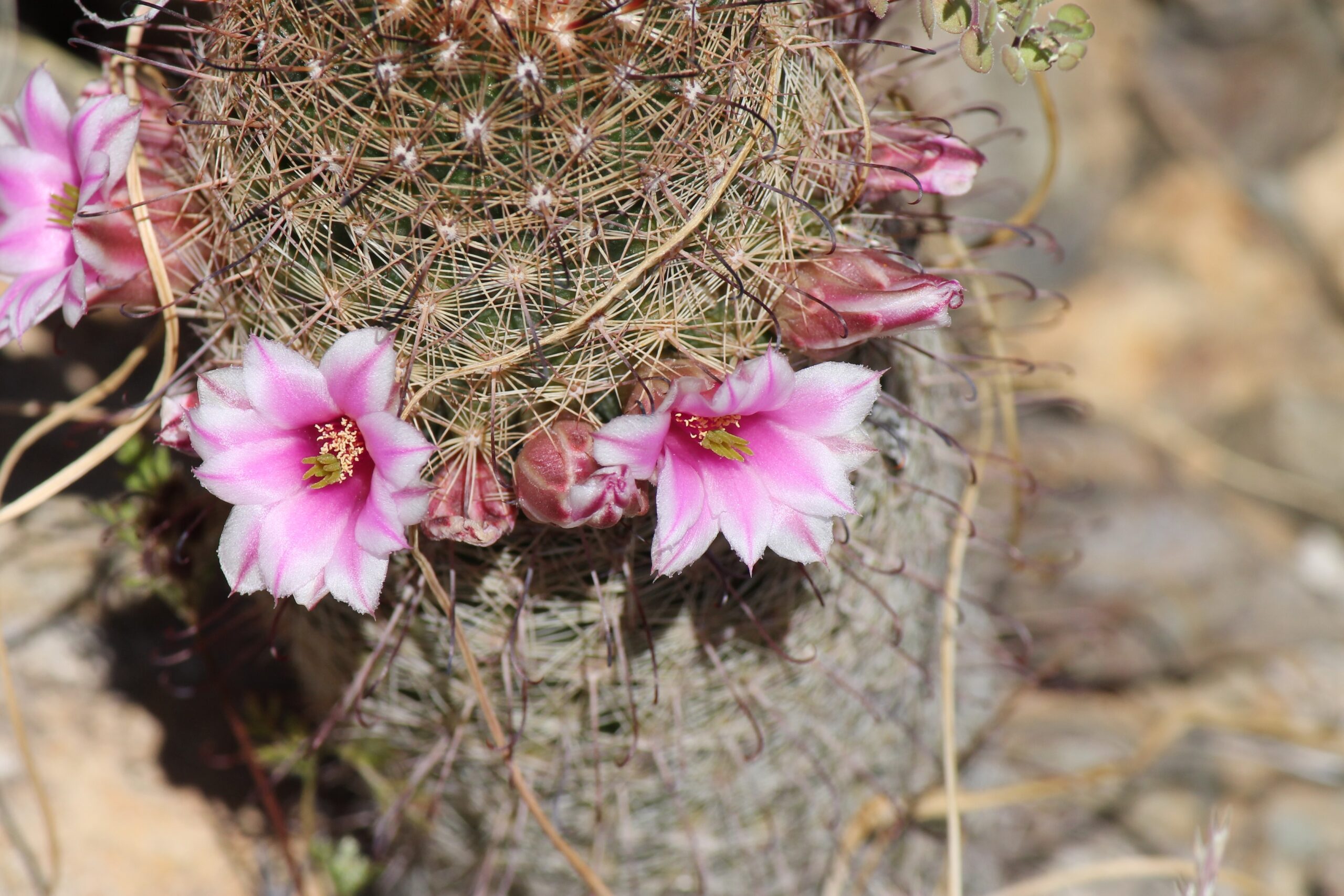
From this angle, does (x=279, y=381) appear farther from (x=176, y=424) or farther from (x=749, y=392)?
(x=749, y=392)

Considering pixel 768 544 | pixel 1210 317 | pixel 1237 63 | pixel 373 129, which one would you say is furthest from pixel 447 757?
pixel 1237 63

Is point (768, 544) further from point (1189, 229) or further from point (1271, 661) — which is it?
point (1189, 229)

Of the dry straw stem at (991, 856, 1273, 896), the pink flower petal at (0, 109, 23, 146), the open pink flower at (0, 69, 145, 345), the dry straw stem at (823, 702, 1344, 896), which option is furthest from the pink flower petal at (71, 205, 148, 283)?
the dry straw stem at (991, 856, 1273, 896)

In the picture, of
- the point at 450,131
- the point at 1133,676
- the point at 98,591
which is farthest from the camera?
the point at 1133,676

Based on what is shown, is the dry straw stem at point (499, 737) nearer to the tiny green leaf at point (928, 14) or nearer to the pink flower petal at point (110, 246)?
the pink flower petal at point (110, 246)

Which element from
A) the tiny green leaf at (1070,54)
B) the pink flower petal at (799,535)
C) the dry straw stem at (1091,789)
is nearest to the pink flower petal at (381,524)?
the pink flower petal at (799,535)

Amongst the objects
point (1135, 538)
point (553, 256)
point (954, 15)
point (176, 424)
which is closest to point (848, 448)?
point (553, 256)

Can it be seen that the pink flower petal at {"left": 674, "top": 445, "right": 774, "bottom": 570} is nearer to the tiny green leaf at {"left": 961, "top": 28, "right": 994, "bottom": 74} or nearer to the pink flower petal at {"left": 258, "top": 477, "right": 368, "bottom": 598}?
the pink flower petal at {"left": 258, "top": 477, "right": 368, "bottom": 598}
